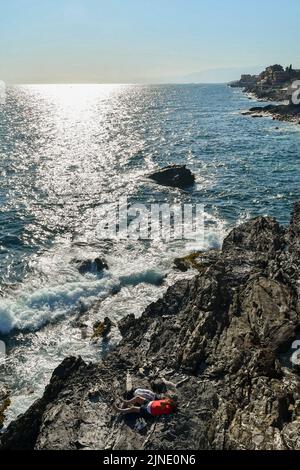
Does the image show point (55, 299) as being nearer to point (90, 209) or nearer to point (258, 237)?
point (258, 237)

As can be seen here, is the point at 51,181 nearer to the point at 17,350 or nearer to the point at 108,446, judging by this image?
the point at 17,350

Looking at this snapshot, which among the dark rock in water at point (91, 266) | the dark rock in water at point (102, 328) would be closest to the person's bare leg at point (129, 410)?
the dark rock in water at point (102, 328)

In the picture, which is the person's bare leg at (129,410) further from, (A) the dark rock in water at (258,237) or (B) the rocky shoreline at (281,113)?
(B) the rocky shoreline at (281,113)

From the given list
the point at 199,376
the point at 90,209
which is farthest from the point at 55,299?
the point at 90,209

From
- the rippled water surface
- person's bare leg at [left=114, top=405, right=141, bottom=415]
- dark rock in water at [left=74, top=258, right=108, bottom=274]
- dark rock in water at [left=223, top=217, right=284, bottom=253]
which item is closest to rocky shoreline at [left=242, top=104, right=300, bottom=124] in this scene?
the rippled water surface

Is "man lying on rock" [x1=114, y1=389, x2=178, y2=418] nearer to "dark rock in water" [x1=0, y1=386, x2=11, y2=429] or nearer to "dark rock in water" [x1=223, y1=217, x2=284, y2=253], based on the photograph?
"dark rock in water" [x1=0, y1=386, x2=11, y2=429]

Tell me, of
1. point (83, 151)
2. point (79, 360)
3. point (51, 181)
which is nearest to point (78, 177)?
point (51, 181)
